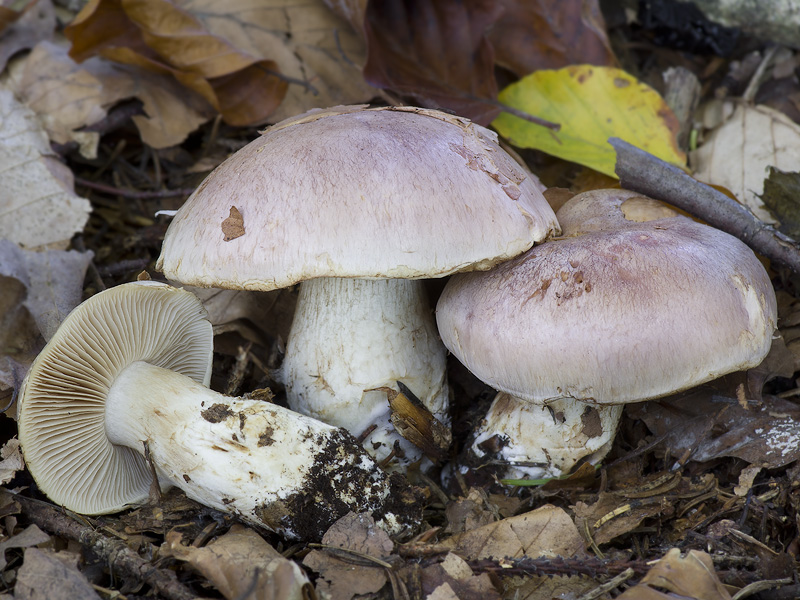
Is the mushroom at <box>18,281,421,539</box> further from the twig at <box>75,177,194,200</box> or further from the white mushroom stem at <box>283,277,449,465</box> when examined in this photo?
the twig at <box>75,177,194,200</box>

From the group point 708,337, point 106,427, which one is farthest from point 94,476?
point 708,337

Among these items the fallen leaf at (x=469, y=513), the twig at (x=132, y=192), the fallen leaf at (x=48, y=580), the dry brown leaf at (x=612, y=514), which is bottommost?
the fallen leaf at (x=469, y=513)

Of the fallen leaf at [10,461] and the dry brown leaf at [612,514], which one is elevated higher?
the fallen leaf at [10,461]

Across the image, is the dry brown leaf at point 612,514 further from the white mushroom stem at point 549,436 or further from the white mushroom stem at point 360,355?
the white mushroom stem at point 360,355

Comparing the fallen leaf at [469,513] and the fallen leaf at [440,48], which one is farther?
the fallen leaf at [440,48]

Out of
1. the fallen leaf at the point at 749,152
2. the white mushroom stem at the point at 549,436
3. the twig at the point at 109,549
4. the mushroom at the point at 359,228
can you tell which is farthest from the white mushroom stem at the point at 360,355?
the fallen leaf at the point at 749,152

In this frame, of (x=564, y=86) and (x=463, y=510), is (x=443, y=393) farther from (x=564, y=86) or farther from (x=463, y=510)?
(x=564, y=86)

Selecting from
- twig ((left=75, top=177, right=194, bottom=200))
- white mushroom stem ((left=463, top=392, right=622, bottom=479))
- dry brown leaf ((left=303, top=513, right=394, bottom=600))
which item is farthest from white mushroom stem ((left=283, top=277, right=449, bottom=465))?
twig ((left=75, top=177, right=194, bottom=200))
